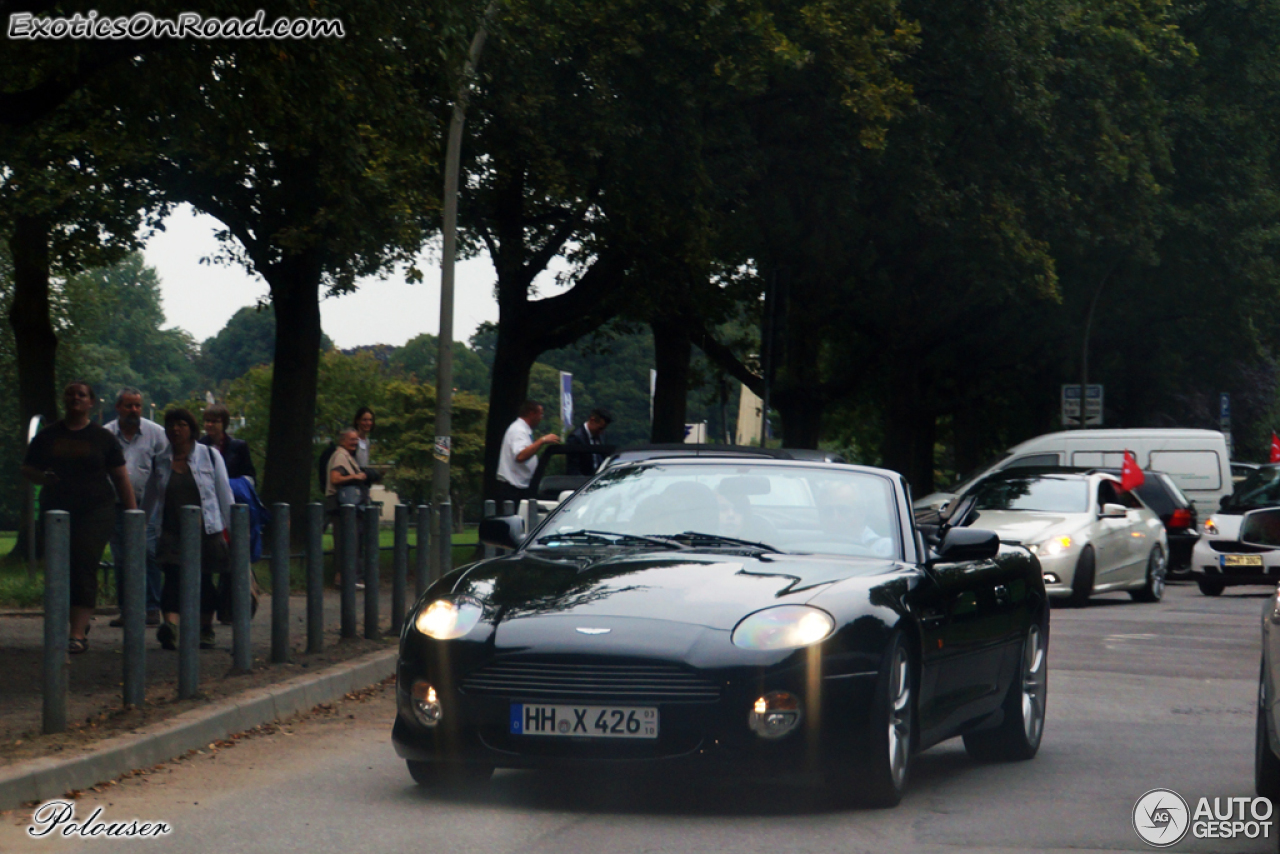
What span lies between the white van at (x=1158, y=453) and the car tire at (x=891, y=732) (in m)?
22.3

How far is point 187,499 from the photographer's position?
12297 mm

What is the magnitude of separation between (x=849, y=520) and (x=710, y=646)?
1574 mm

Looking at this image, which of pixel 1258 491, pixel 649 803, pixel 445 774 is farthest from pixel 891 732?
pixel 1258 491

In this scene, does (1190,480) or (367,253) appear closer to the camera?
(367,253)

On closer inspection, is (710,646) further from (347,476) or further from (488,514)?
(347,476)

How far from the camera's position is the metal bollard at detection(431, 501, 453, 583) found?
46.8 ft

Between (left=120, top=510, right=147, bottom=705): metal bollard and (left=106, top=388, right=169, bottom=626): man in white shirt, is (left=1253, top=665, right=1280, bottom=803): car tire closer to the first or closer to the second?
(left=120, top=510, right=147, bottom=705): metal bollard

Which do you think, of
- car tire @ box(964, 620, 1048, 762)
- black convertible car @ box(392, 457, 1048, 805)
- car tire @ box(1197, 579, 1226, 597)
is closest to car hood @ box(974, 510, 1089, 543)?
car tire @ box(1197, 579, 1226, 597)

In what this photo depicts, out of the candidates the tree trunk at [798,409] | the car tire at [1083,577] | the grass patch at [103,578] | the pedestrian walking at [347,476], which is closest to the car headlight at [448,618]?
the grass patch at [103,578]

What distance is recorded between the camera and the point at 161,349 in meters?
146

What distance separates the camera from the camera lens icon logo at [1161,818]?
6.35 m

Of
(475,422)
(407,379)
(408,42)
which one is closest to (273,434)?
(408,42)

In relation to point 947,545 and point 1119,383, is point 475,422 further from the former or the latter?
point 947,545

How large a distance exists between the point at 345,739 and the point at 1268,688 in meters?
4.42
